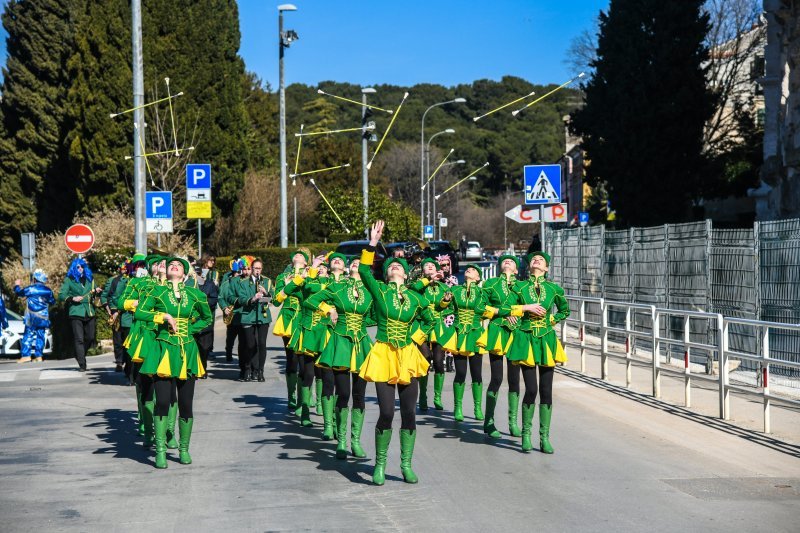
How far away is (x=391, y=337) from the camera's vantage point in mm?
9586

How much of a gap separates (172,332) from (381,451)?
8.05ft

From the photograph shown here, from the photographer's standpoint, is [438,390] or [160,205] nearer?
[438,390]

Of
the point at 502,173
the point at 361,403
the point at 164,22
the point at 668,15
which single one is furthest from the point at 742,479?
the point at 502,173

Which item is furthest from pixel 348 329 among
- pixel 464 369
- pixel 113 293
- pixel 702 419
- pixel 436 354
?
pixel 113 293

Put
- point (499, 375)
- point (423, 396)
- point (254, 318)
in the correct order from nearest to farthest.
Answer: point (499, 375) → point (423, 396) → point (254, 318)

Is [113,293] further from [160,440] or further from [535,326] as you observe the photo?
[535,326]

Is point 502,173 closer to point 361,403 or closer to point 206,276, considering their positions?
point 206,276

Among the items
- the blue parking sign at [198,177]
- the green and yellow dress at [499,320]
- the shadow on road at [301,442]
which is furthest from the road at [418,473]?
the blue parking sign at [198,177]

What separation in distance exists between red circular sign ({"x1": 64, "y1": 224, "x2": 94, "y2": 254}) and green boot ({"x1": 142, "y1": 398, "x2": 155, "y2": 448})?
13.2 meters

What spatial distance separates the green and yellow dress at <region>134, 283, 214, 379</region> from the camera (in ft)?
34.8

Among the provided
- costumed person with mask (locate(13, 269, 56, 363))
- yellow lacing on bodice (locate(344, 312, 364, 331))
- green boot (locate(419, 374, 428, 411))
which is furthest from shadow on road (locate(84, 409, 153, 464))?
costumed person with mask (locate(13, 269, 56, 363))

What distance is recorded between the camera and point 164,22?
4731 centimetres

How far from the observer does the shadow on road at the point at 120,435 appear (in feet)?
37.3

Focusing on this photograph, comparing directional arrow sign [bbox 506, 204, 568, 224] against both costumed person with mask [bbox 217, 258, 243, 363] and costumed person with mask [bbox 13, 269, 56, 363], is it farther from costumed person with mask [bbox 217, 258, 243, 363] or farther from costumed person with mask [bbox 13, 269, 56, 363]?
costumed person with mask [bbox 13, 269, 56, 363]
